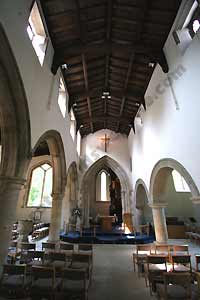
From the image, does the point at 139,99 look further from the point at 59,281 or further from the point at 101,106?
the point at 59,281

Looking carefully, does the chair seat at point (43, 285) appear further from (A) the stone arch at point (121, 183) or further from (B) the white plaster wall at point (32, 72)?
(A) the stone arch at point (121, 183)

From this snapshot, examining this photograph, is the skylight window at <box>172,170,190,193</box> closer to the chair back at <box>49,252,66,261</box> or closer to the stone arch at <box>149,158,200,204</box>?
the stone arch at <box>149,158,200,204</box>

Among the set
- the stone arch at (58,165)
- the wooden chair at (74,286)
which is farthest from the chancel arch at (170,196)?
the stone arch at (58,165)

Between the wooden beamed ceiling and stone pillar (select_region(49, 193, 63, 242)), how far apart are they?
4673 mm

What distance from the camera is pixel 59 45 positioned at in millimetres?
6086

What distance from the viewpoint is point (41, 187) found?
12.4 m

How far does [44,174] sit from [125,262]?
885cm

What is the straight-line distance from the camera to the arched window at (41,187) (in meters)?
12.0

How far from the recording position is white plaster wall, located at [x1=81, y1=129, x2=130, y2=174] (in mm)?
12419

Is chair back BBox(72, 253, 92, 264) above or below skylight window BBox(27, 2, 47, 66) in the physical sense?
below

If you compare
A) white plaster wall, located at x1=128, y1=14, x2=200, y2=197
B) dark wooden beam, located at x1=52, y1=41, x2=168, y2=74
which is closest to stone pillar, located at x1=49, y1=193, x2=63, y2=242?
white plaster wall, located at x1=128, y1=14, x2=200, y2=197

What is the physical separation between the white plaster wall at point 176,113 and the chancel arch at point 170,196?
26 cm

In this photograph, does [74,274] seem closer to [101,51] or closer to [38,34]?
[38,34]

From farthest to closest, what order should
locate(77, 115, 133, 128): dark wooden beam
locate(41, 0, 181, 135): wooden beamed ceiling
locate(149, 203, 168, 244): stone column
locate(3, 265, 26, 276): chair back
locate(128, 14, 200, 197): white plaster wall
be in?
locate(77, 115, 133, 128): dark wooden beam → locate(149, 203, 168, 244): stone column → locate(41, 0, 181, 135): wooden beamed ceiling → locate(128, 14, 200, 197): white plaster wall → locate(3, 265, 26, 276): chair back
